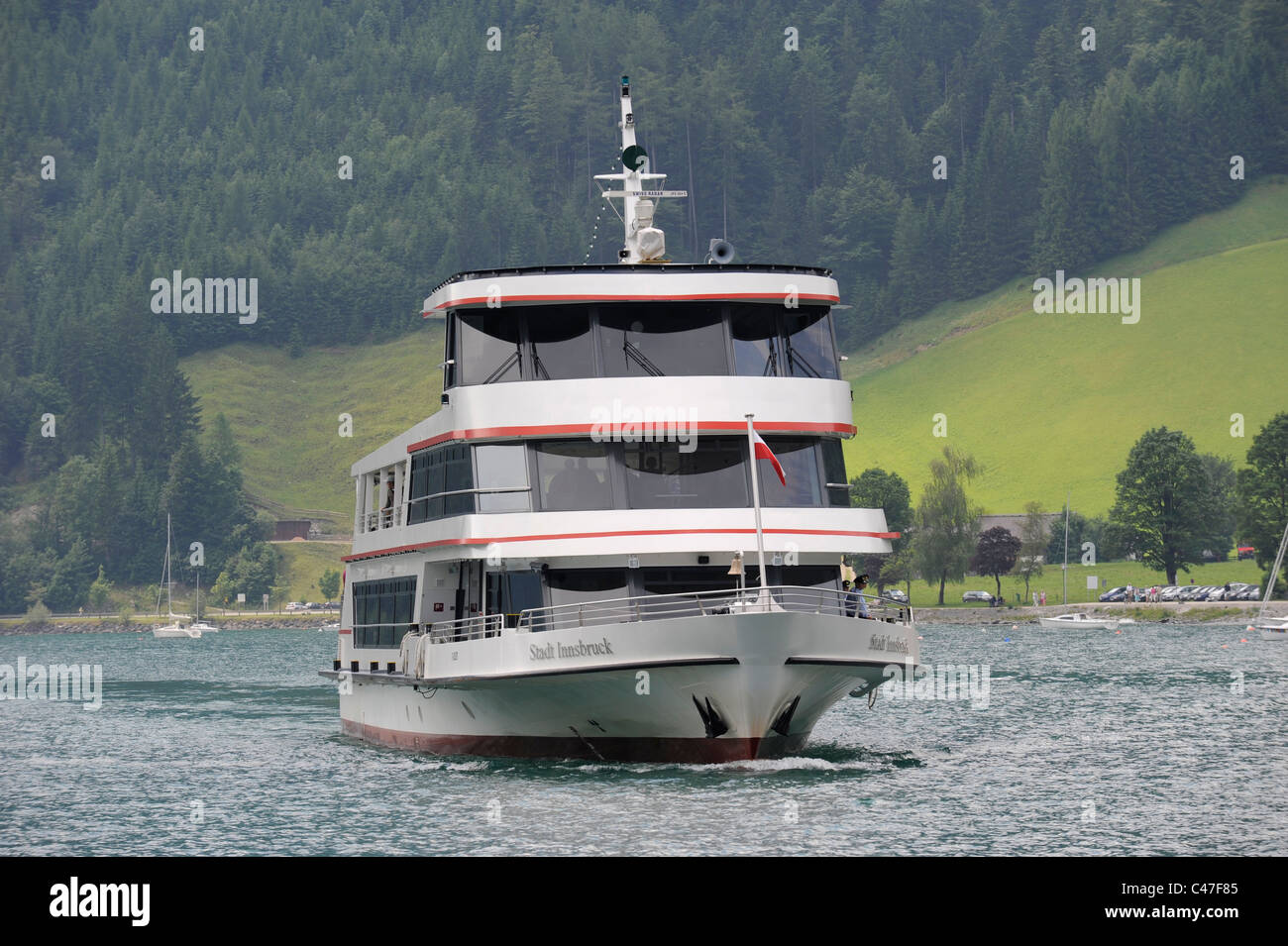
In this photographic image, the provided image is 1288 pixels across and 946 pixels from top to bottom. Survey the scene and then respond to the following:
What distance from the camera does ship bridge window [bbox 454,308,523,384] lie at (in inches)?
1261

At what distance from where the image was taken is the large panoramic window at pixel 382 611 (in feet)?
117

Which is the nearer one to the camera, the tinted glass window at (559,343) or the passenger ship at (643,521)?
the passenger ship at (643,521)

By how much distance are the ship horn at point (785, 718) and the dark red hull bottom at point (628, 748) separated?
0.18 m

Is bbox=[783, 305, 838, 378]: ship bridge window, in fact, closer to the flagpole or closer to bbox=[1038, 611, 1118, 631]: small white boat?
the flagpole

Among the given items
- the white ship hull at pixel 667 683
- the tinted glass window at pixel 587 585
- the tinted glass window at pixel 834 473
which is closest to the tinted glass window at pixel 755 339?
the tinted glass window at pixel 834 473

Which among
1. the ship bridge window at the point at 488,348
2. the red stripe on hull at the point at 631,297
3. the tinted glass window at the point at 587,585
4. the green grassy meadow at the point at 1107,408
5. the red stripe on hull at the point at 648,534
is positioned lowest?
the tinted glass window at the point at 587,585

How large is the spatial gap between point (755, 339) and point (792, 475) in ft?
9.05

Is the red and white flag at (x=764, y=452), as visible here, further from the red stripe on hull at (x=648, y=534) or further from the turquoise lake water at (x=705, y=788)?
the turquoise lake water at (x=705, y=788)

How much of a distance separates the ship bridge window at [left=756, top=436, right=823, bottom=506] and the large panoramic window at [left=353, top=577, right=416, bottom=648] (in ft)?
25.9

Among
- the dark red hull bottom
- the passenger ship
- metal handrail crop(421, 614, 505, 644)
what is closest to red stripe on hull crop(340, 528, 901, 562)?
the passenger ship

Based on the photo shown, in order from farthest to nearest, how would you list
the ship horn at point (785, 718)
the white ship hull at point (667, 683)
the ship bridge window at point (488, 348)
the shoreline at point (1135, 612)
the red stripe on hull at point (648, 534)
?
the shoreline at point (1135, 612), the ship bridge window at point (488, 348), the red stripe on hull at point (648, 534), the ship horn at point (785, 718), the white ship hull at point (667, 683)

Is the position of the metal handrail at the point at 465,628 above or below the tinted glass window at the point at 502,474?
below

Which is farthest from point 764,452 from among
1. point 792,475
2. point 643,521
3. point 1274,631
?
point 1274,631
